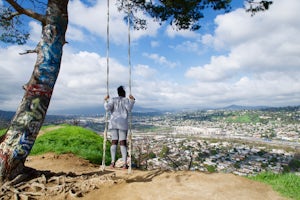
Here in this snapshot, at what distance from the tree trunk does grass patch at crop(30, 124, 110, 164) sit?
20.3 feet

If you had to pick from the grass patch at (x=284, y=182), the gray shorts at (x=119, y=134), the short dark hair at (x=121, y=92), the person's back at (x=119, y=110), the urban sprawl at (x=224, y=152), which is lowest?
the urban sprawl at (x=224, y=152)

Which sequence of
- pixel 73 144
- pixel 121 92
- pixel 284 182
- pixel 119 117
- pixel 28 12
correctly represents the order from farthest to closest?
pixel 73 144, pixel 121 92, pixel 119 117, pixel 28 12, pixel 284 182

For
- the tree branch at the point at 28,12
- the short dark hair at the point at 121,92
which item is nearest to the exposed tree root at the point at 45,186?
the short dark hair at the point at 121,92

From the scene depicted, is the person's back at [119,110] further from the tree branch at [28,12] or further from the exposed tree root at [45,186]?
the tree branch at [28,12]

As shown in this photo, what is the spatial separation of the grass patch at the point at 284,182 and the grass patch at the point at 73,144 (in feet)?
26.2

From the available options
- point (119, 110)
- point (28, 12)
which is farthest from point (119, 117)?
point (28, 12)

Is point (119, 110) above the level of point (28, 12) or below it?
below

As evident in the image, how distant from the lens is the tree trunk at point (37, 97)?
625cm

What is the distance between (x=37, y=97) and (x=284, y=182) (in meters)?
6.78

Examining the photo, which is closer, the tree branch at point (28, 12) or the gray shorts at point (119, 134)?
the tree branch at point (28, 12)

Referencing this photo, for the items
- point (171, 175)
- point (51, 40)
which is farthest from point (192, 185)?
point (51, 40)

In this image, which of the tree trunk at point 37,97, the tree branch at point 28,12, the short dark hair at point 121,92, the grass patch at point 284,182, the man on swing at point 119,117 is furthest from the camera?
the short dark hair at point 121,92

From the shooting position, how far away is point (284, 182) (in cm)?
658

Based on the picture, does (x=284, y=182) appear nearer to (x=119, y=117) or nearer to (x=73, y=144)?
(x=119, y=117)
